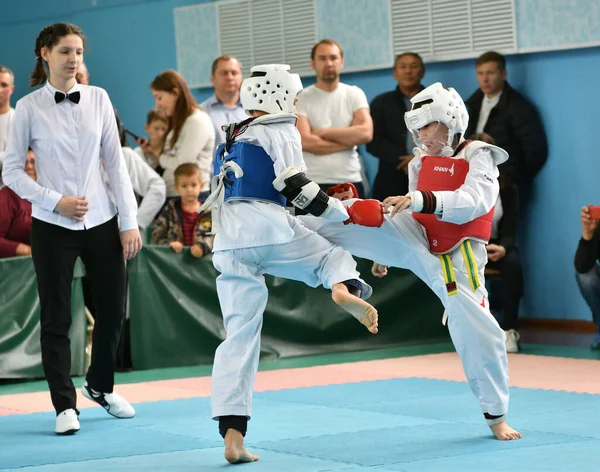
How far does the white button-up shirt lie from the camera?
5375mm

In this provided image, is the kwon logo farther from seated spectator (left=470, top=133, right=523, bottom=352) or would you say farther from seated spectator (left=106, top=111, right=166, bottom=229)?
seated spectator (left=106, top=111, right=166, bottom=229)

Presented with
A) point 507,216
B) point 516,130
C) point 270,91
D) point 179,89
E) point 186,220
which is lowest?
point 507,216

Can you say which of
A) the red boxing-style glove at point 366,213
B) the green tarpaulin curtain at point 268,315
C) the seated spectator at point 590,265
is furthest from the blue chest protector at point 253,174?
the seated spectator at point 590,265

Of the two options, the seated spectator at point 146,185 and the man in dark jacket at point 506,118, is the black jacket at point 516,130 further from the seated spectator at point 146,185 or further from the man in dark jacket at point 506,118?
the seated spectator at point 146,185

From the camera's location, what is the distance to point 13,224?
7.74m

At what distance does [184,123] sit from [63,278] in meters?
3.34

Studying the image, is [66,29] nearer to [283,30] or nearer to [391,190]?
[391,190]

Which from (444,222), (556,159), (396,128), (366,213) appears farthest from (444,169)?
(556,159)

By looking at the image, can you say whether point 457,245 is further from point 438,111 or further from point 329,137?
point 329,137

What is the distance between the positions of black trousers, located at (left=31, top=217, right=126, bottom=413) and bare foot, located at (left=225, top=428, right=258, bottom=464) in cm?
126

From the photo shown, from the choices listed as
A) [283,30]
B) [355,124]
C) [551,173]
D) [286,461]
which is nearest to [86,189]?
[286,461]

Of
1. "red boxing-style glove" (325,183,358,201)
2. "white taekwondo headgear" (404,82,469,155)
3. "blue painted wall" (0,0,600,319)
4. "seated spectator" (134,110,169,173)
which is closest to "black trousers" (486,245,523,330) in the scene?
"blue painted wall" (0,0,600,319)

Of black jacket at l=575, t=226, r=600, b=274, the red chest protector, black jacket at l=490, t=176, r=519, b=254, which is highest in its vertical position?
the red chest protector

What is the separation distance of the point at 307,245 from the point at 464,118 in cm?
101
